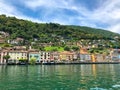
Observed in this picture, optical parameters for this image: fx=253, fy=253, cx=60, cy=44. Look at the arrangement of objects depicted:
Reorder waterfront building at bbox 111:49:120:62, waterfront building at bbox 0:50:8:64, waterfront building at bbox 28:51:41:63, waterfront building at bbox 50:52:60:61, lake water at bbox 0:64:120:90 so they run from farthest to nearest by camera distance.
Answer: waterfront building at bbox 111:49:120:62 < waterfront building at bbox 50:52:60:61 < waterfront building at bbox 28:51:41:63 < waterfront building at bbox 0:50:8:64 < lake water at bbox 0:64:120:90

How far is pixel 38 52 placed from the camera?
13588 cm

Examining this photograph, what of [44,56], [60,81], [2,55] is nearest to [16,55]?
[2,55]

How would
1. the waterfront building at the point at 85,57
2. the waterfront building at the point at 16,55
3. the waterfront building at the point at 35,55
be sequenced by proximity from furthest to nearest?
the waterfront building at the point at 85,57, the waterfront building at the point at 35,55, the waterfront building at the point at 16,55

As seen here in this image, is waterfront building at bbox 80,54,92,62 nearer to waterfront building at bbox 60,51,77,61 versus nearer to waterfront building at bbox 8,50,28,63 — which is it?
waterfront building at bbox 60,51,77,61

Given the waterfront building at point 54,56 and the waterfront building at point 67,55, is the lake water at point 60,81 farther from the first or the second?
the waterfront building at point 67,55

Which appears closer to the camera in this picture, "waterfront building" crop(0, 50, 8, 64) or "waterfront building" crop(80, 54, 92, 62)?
"waterfront building" crop(0, 50, 8, 64)

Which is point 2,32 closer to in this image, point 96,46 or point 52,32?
point 52,32

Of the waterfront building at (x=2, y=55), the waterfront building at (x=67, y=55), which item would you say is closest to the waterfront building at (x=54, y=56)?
the waterfront building at (x=67, y=55)

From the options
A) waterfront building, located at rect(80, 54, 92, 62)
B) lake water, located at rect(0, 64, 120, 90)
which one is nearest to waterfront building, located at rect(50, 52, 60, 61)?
waterfront building, located at rect(80, 54, 92, 62)

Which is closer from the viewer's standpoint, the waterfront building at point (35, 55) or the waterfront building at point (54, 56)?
the waterfront building at point (35, 55)

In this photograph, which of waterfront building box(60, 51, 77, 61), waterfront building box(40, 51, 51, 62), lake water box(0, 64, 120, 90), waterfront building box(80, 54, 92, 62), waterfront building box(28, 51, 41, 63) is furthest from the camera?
waterfront building box(80, 54, 92, 62)

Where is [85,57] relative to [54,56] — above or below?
below

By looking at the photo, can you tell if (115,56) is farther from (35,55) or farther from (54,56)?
(35,55)

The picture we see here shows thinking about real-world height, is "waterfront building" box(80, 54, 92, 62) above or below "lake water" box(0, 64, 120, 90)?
above
